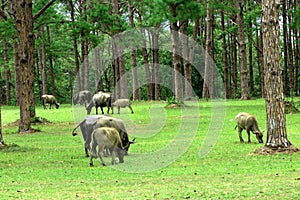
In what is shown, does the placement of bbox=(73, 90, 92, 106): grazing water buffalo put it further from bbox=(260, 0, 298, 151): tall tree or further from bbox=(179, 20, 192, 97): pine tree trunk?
bbox=(260, 0, 298, 151): tall tree

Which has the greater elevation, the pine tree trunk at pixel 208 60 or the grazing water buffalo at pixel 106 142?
the pine tree trunk at pixel 208 60

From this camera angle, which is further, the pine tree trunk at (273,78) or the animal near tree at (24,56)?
the animal near tree at (24,56)

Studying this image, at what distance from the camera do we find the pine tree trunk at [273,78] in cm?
1622

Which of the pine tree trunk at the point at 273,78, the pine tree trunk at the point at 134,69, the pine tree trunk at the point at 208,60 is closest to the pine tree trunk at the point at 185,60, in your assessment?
the pine tree trunk at the point at 208,60

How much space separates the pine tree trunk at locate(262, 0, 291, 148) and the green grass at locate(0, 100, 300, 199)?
73cm

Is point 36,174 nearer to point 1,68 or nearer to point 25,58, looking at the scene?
point 25,58

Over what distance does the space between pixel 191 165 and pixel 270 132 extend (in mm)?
2747

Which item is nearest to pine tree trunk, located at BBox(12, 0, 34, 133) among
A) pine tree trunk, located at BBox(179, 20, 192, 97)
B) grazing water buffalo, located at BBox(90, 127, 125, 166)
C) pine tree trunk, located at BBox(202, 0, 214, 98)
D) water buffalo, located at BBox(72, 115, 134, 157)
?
water buffalo, located at BBox(72, 115, 134, 157)

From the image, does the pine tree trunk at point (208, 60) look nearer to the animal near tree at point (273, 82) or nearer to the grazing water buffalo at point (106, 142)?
the animal near tree at point (273, 82)

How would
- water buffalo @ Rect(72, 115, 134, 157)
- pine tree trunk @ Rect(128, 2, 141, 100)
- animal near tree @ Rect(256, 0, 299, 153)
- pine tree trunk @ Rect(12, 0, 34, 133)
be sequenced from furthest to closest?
pine tree trunk @ Rect(128, 2, 141, 100)
pine tree trunk @ Rect(12, 0, 34, 133)
water buffalo @ Rect(72, 115, 134, 157)
animal near tree @ Rect(256, 0, 299, 153)

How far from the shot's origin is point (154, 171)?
14289 mm

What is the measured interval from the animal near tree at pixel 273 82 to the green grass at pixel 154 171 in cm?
63

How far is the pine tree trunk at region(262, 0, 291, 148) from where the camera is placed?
16.2 metres

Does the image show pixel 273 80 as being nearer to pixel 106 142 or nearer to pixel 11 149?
pixel 106 142
